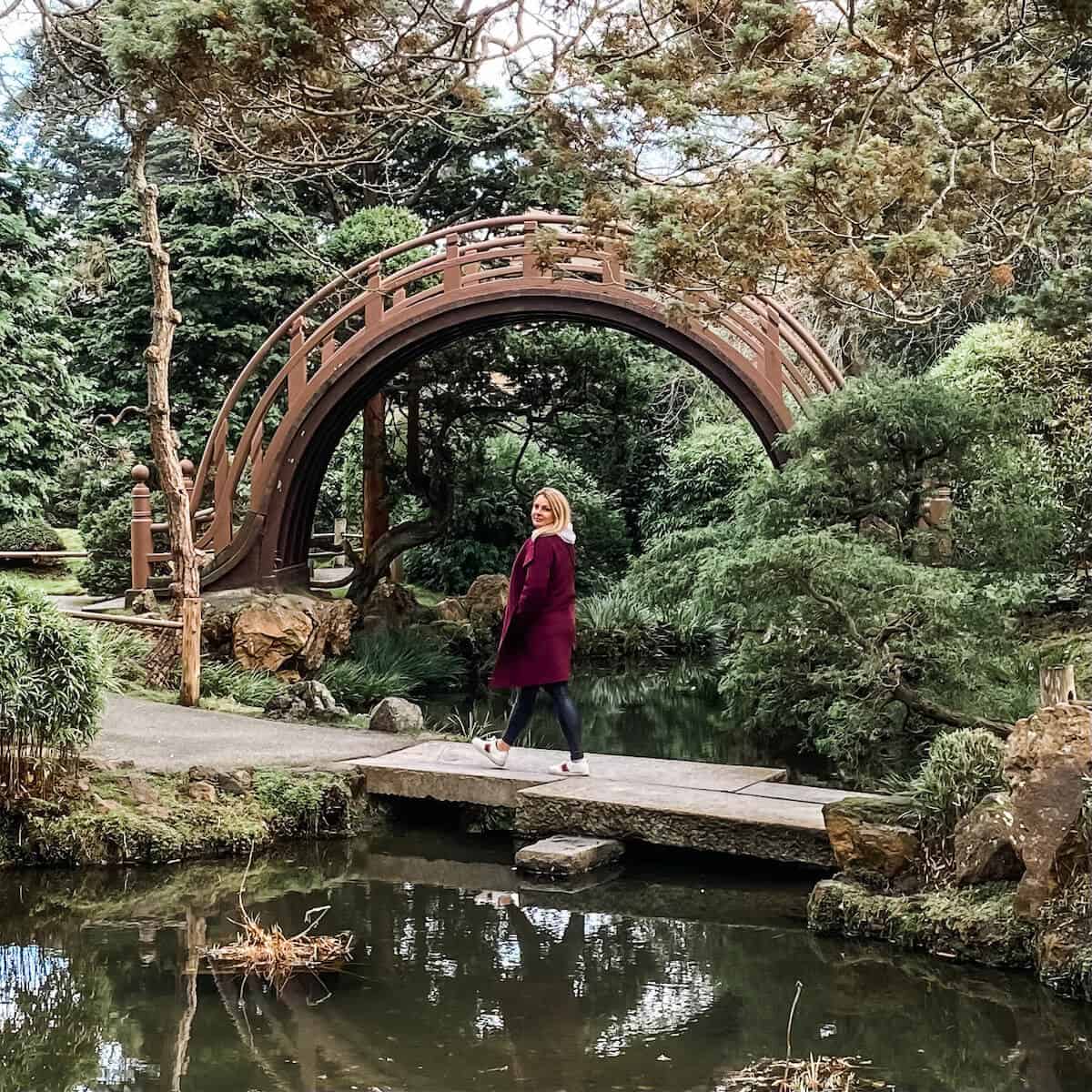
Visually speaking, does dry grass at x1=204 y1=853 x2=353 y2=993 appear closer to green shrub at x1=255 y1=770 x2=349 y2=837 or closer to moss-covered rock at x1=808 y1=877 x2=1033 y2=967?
green shrub at x1=255 y1=770 x2=349 y2=837

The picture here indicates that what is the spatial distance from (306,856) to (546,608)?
1.75 meters

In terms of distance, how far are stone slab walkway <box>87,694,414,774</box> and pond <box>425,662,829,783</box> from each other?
5.31 ft

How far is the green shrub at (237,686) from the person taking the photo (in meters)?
10.6

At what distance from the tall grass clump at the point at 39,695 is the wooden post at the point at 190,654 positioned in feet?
9.47

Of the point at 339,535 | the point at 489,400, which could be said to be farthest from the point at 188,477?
the point at 339,535

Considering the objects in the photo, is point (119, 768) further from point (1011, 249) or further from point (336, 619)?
point (336, 619)

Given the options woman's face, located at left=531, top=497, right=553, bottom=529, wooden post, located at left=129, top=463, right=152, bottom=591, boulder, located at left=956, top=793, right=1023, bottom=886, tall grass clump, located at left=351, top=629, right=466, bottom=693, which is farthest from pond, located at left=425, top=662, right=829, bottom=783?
boulder, located at left=956, top=793, right=1023, bottom=886

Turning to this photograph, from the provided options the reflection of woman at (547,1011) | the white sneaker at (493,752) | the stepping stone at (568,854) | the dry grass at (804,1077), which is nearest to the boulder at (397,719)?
the white sneaker at (493,752)

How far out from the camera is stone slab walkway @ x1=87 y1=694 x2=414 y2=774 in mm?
7590

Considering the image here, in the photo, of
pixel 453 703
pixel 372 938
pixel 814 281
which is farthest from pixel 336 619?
pixel 372 938

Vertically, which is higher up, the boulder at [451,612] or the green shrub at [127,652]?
the boulder at [451,612]

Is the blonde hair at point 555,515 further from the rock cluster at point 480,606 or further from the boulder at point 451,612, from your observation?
the boulder at point 451,612

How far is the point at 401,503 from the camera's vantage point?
64.8 ft

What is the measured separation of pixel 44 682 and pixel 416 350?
7.61m
